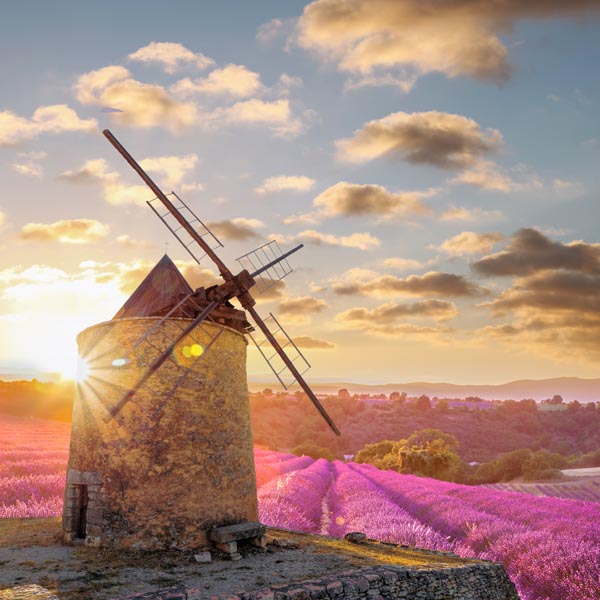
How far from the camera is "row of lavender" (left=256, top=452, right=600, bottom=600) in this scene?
1119 centimetres

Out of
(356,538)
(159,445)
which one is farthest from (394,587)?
(159,445)

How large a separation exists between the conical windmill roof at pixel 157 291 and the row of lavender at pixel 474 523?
7.06 metres

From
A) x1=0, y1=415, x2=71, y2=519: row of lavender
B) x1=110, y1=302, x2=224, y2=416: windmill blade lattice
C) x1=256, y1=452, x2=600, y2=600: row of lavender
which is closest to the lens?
x1=110, y1=302, x2=224, y2=416: windmill blade lattice

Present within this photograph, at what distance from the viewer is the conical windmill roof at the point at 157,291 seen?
1243 cm

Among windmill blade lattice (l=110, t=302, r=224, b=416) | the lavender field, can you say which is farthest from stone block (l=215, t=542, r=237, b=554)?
the lavender field

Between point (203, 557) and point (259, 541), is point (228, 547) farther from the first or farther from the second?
point (259, 541)

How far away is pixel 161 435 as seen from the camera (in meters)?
10.5

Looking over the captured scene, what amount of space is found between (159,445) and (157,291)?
162 inches

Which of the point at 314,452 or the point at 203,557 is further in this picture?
the point at 314,452

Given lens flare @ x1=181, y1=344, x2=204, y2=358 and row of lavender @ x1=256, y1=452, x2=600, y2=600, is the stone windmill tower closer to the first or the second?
lens flare @ x1=181, y1=344, x2=204, y2=358

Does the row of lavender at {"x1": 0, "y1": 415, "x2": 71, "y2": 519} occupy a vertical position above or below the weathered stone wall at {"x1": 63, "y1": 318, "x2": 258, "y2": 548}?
below

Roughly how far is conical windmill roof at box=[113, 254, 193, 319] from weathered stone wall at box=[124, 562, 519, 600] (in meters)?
6.62

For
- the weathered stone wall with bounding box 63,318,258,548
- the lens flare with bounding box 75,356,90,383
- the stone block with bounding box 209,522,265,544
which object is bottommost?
the stone block with bounding box 209,522,265,544

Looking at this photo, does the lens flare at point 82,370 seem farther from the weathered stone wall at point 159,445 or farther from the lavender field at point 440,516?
the lavender field at point 440,516
